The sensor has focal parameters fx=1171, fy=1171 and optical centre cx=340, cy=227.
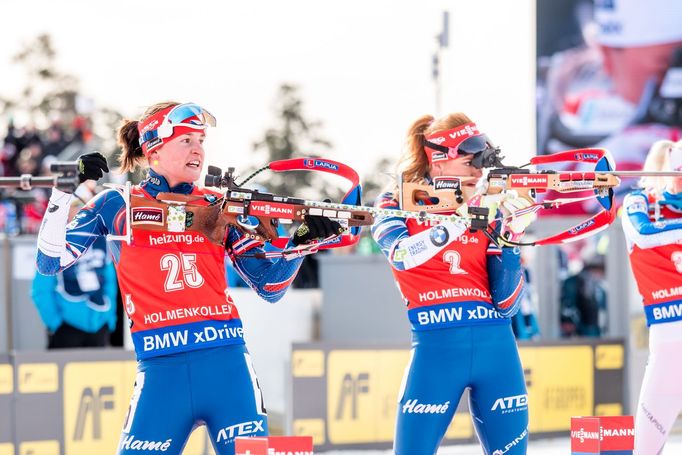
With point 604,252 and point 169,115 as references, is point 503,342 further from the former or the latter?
point 604,252

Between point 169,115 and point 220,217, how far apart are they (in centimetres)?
45

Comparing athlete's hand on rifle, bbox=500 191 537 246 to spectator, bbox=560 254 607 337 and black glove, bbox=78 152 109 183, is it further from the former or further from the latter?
spectator, bbox=560 254 607 337

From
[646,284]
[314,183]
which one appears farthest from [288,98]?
[646,284]

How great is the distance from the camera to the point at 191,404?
165 inches

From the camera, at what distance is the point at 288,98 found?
147 ft

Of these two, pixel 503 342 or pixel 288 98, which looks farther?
pixel 288 98

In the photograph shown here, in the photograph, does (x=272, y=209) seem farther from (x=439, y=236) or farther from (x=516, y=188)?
(x=516, y=188)

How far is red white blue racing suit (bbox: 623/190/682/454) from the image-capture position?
231 inches

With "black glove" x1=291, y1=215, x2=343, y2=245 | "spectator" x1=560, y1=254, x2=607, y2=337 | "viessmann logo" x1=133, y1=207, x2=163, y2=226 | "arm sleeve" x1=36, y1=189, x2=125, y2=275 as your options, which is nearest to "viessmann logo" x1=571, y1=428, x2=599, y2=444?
"black glove" x1=291, y1=215, x2=343, y2=245

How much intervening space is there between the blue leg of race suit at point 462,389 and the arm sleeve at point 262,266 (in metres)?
0.89

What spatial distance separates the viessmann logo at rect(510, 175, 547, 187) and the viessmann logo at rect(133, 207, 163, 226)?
5.05 feet

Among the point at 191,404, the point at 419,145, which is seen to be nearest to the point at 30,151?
the point at 419,145

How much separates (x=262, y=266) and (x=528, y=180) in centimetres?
126

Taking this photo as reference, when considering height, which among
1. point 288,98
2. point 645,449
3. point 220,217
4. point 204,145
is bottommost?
point 645,449
